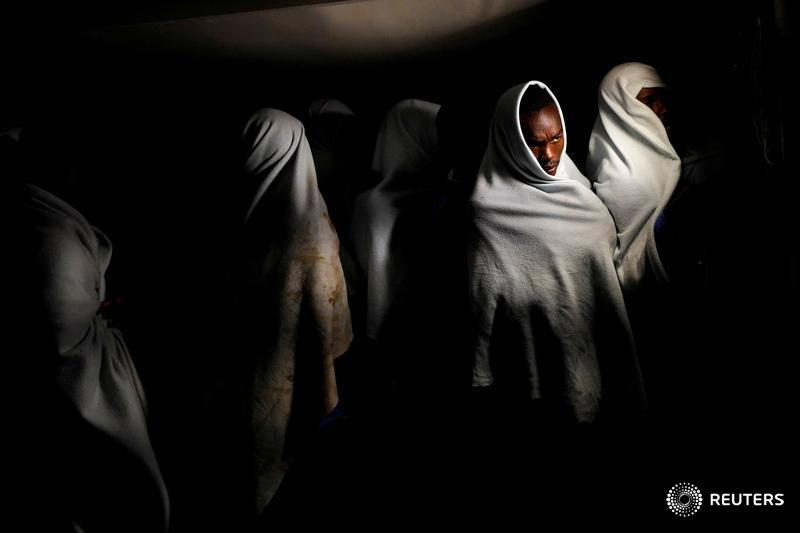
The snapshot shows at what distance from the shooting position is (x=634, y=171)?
96 centimetres

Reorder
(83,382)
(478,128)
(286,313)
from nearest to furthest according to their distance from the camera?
1. (83,382)
2. (286,313)
3. (478,128)

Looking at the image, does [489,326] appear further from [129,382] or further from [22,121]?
[22,121]

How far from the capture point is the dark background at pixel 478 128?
2.92 ft

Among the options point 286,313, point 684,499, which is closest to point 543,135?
point 286,313

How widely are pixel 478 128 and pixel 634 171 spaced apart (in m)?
0.46

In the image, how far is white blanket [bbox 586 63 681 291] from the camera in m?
0.95

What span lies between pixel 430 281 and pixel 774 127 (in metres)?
0.80

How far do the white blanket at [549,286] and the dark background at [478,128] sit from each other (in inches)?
7.2

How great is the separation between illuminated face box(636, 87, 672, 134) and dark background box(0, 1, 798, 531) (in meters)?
0.08

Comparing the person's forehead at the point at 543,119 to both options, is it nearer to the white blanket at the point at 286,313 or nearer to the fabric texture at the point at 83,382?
the white blanket at the point at 286,313

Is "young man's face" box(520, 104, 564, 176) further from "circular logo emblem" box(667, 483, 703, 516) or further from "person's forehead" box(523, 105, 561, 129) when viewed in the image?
"circular logo emblem" box(667, 483, 703, 516)

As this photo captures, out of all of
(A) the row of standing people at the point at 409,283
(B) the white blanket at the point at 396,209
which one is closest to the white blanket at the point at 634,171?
(A) the row of standing people at the point at 409,283

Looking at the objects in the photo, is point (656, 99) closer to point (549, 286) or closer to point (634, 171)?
point (634, 171)

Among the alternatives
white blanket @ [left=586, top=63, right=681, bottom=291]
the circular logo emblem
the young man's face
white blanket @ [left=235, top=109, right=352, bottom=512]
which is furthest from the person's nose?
the circular logo emblem
